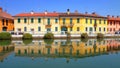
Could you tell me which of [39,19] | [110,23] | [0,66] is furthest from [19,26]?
[0,66]

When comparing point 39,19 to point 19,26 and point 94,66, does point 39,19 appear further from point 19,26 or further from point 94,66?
point 94,66

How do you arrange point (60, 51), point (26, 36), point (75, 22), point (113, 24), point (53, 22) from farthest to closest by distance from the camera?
point (113, 24)
point (53, 22)
point (75, 22)
point (26, 36)
point (60, 51)

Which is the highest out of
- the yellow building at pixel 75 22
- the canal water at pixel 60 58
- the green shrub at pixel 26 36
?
the yellow building at pixel 75 22

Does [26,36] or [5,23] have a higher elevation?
[5,23]

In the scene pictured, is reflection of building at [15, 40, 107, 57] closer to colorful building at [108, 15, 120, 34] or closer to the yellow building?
the yellow building

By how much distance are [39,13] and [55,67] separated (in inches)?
2294

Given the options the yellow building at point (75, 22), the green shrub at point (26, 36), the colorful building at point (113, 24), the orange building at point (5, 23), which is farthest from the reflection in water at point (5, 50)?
the colorful building at point (113, 24)

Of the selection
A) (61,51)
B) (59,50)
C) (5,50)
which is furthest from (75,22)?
(61,51)

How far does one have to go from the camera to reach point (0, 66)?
59.2 ft

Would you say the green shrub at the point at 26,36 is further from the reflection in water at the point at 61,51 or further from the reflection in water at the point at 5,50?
the reflection in water at the point at 61,51

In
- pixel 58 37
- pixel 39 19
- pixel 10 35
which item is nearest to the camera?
pixel 10 35

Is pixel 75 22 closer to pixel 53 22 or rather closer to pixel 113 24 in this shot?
pixel 53 22

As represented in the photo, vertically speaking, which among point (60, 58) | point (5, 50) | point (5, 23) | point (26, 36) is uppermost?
point (5, 23)

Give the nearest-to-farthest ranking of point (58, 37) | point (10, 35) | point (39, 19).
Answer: point (10, 35), point (58, 37), point (39, 19)
